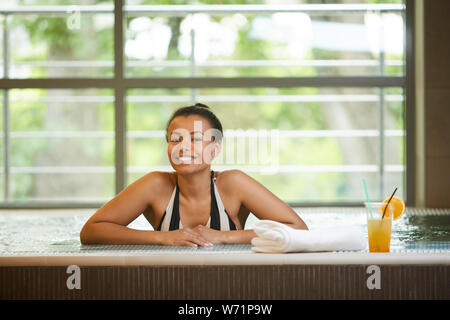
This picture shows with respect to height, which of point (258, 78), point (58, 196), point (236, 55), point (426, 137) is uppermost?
point (236, 55)

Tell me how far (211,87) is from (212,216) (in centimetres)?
229

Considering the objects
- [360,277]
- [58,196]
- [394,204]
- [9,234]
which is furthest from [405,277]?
[58,196]

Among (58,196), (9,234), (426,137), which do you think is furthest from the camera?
(58,196)

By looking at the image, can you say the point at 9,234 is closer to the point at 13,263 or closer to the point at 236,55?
the point at 13,263

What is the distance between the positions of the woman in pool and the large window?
218 cm

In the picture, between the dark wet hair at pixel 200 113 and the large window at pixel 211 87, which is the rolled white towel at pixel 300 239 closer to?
the dark wet hair at pixel 200 113

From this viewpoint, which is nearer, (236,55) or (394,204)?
(394,204)

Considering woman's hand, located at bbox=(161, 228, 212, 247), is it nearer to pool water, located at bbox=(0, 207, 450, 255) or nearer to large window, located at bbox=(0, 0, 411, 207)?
pool water, located at bbox=(0, 207, 450, 255)

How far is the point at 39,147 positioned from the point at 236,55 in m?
2.43

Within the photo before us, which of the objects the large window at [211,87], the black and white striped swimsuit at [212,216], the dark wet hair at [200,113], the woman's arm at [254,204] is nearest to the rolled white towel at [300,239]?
the woman's arm at [254,204]

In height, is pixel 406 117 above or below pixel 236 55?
below

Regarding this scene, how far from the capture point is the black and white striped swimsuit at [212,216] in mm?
1926

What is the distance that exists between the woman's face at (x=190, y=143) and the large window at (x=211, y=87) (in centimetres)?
228

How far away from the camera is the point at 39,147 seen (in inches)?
273
